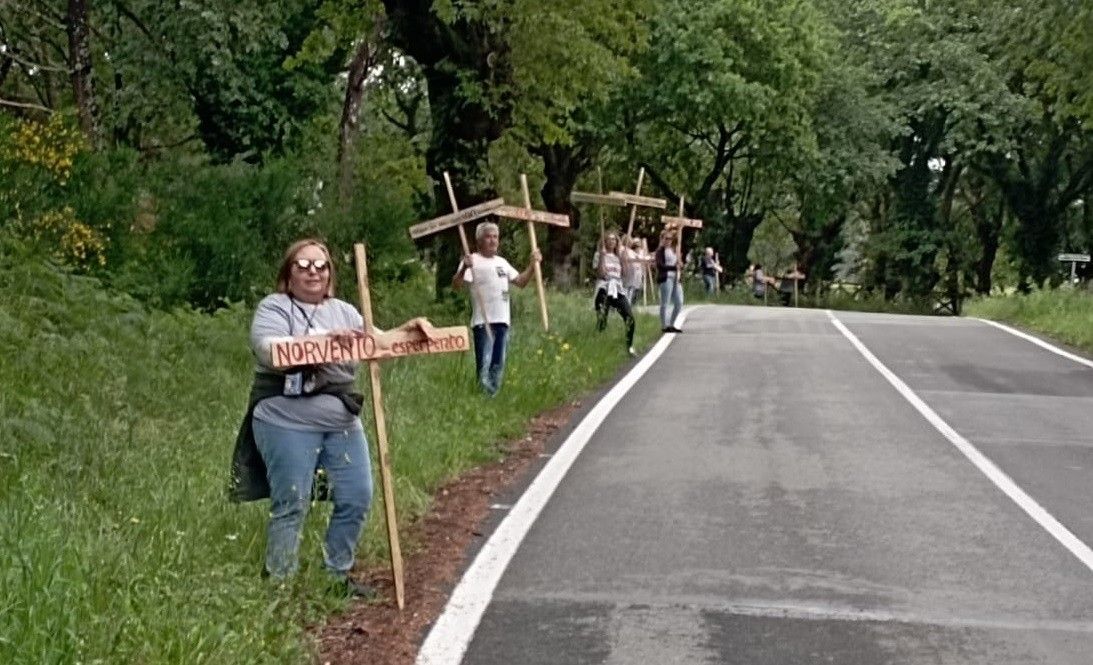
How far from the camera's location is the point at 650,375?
54.9 ft

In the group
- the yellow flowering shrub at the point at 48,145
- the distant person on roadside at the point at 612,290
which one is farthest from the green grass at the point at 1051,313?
the yellow flowering shrub at the point at 48,145

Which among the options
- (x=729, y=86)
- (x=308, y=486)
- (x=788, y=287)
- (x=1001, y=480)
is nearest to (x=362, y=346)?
(x=308, y=486)

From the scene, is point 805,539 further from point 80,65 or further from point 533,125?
point 80,65

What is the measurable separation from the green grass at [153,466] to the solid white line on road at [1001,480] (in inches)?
133

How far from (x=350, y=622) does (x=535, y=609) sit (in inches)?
33.7

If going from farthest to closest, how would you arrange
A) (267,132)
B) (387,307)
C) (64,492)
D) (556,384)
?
(267,132), (387,307), (556,384), (64,492)

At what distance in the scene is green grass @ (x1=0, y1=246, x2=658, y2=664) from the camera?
17.4 feet

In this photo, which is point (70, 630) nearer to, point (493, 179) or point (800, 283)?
point (493, 179)

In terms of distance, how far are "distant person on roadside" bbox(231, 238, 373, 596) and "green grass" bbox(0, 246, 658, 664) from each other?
0.33 m

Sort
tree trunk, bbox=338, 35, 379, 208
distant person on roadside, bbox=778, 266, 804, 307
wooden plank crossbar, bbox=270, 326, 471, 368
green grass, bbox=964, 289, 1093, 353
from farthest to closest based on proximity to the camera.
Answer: distant person on roadside, bbox=778, 266, 804, 307 → tree trunk, bbox=338, 35, 379, 208 → green grass, bbox=964, 289, 1093, 353 → wooden plank crossbar, bbox=270, 326, 471, 368

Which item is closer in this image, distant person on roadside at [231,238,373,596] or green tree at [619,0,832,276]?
distant person on roadside at [231,238,373,596]

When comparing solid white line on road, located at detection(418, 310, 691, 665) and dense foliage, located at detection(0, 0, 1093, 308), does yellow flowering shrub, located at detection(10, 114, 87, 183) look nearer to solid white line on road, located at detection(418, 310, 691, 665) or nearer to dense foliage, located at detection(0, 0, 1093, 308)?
dense foliage, located at detection(0, 0, 1093, 308)

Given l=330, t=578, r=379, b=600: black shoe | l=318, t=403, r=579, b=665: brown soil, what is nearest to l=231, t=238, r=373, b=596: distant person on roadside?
l=330, t=578, r=379, b=600: black shoe

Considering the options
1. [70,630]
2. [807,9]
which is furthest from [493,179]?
[807,9]
